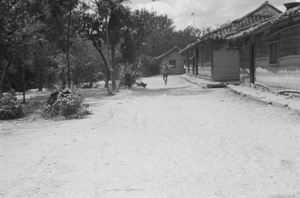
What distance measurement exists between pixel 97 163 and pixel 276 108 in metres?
7.80

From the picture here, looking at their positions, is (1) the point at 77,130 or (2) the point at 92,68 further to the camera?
(2) the point at 92,68

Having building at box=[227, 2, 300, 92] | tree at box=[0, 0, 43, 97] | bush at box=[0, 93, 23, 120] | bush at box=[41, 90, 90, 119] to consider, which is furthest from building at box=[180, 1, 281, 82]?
bush at box=[0, 93, 23, 120]

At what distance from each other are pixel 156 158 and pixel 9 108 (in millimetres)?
8283

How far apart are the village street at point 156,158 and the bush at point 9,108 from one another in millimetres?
2170

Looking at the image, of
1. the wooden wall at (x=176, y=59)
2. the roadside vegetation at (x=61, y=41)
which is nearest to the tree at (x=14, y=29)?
the roadside vegetation at (x=61, y=41)

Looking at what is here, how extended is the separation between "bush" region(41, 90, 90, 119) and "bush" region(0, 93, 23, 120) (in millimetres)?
1140

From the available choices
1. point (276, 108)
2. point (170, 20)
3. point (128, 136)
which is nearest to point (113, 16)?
point (276, 108)

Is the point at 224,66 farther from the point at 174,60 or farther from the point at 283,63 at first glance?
the point at 174,60

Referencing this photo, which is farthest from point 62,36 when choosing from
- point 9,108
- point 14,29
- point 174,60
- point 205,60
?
point 174,60

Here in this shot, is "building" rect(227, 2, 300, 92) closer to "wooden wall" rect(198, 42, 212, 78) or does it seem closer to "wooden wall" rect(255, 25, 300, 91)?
"wooden wall" rect(255, 25, 300, 91)

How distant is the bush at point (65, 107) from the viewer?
11.8 metres

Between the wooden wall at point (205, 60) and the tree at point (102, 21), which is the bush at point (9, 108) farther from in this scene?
the wooden wall at point (205, 60)

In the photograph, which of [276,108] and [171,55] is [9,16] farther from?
[171,55]

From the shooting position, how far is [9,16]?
1458 centimetres
